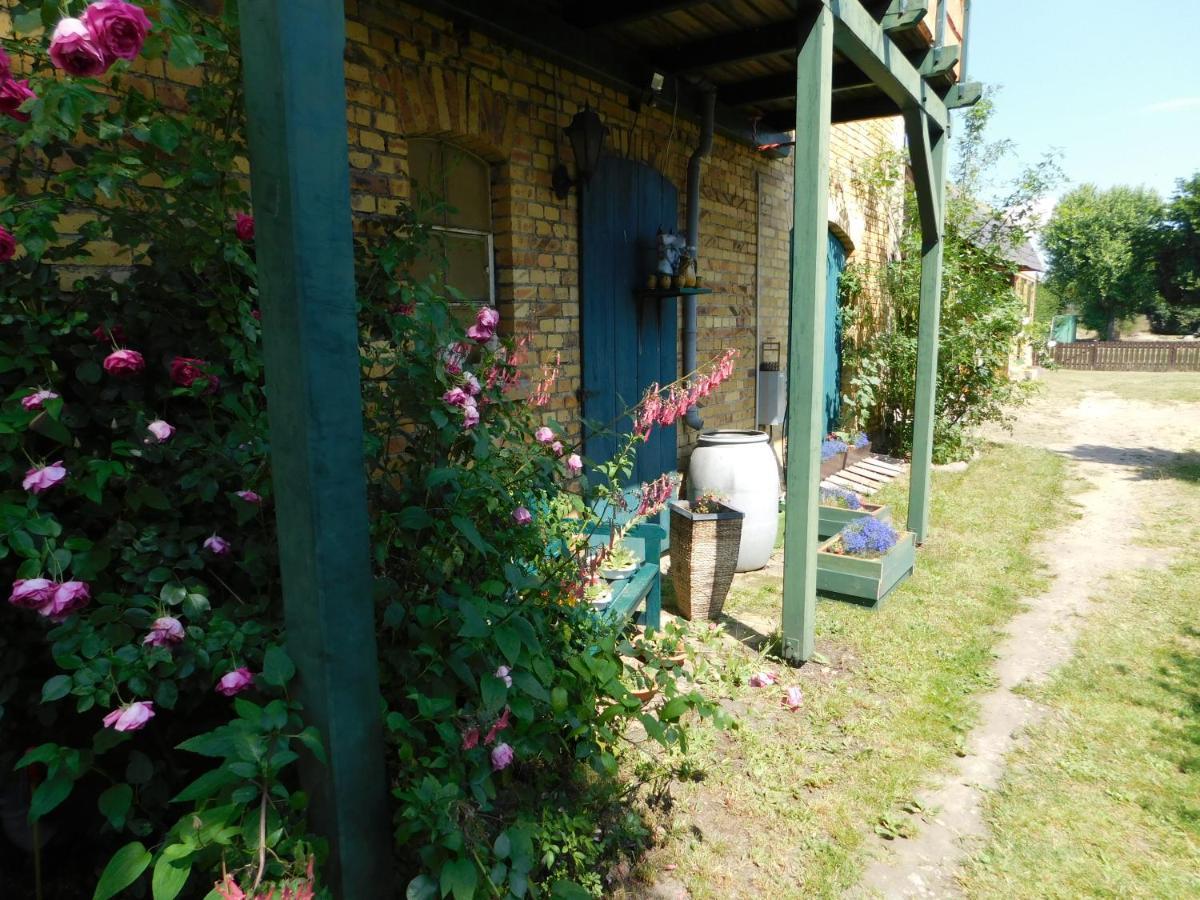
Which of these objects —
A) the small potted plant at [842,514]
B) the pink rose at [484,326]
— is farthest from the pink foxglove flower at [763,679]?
the pink rose at [484,326]

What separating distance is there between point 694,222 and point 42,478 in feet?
13.9

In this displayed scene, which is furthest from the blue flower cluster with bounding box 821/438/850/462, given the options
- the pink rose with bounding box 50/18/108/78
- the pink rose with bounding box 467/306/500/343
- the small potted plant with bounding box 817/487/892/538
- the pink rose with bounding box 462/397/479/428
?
the pink rose with bounding box 50/18/108/78

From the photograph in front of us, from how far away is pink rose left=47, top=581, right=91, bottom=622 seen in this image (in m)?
1.21

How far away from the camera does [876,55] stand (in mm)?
3471

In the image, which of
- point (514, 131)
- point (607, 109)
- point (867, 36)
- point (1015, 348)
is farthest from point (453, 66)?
point (1015, 348)

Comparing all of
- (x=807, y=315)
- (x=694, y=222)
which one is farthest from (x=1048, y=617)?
(x=694, y=222)

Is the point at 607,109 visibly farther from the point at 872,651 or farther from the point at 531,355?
the point at 872,651

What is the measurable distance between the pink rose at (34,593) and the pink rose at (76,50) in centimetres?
81

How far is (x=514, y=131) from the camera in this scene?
3482mm

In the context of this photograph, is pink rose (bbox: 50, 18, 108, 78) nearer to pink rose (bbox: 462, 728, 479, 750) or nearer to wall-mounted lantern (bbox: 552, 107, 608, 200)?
pink rose (bbox: 462, 728, 479, 750)

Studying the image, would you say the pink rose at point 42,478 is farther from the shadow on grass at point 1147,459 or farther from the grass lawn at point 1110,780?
the shadow on grass at point 1147,459

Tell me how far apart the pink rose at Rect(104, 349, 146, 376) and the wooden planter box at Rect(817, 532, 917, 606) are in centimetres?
343

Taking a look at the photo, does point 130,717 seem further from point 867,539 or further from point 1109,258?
point 1109,258

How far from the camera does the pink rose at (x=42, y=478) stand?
1271 mm
